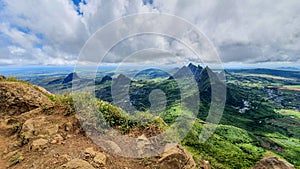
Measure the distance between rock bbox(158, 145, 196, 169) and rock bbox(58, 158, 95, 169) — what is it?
270cm

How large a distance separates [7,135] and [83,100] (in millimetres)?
3681

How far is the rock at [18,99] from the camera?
1088cm

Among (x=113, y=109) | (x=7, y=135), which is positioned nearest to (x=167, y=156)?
(x=113, y=109)

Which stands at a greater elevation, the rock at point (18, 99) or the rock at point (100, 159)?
the rock at point (18, 99)

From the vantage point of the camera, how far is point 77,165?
6.72 metres

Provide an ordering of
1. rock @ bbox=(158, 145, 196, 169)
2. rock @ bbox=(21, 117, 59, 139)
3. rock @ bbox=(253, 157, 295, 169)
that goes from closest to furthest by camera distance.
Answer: rock @ bbox=(158, 145, 196, 169) < rock @ bbox=(21, 117, 59, 139) < rock @ bbox=(253, 157, 295, 169)

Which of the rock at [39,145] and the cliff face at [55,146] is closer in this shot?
the cliff face at [55,146]

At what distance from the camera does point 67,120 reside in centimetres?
941

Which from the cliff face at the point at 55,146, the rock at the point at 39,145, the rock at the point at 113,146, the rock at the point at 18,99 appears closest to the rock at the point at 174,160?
the cliff face at the point at 55,146

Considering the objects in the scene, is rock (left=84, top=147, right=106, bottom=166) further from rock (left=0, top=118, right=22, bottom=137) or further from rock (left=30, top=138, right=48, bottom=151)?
rock (left=0, top=118, right=22, bottom=137)

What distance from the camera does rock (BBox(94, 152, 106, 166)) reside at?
284 inches

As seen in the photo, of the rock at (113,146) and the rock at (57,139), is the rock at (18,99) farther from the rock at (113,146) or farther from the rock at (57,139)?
the rock at (113,146)

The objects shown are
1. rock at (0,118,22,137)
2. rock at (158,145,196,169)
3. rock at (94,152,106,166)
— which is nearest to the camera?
rock at (94,152,106,166)

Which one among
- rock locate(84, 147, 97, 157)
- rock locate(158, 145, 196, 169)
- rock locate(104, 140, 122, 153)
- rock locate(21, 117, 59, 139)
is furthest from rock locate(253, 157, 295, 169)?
rock locate(21, 117, 59, 139)
